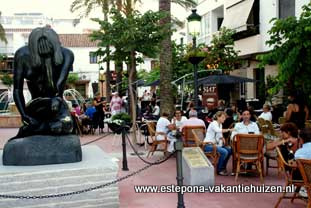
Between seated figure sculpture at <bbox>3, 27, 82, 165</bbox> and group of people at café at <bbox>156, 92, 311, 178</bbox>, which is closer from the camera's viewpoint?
seated figure sculpture at <bbox>3, 27, 82, 165</bbox>

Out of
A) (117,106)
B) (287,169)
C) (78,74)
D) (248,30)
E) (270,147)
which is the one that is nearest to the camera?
(287,169)

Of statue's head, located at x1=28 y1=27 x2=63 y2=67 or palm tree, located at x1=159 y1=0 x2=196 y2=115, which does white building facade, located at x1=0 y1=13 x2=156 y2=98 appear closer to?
palm tree, located at x1=159 y1=0 x2=196 y2=115

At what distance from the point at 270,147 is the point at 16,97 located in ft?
13.9

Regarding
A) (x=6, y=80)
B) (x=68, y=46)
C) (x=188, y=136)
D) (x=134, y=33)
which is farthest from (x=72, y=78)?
(x=188, y=136)

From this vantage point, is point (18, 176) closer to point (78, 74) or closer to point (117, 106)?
point (117, 106)

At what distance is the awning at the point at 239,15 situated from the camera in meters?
21.7

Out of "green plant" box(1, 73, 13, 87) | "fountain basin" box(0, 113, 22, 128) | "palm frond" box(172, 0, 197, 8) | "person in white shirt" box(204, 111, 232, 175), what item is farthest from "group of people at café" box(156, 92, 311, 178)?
"green plant" box(1, 73, 13, 87)

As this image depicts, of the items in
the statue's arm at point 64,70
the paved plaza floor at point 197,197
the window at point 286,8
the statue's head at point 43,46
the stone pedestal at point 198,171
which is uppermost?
the window at point 286,8

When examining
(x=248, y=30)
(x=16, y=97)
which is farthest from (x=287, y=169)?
(x=248, y=30)

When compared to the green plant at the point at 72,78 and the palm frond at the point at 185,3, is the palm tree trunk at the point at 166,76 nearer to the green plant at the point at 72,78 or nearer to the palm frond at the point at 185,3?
the palm frond at the point at 185,3

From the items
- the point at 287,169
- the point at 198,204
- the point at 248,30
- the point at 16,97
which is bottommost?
the point at 198,204

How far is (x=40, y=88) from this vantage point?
6.77 m

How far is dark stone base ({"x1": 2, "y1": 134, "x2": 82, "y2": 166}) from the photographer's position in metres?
6.47

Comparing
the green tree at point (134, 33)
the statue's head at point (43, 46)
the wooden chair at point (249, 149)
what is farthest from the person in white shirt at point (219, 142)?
the statue's head at point (43, 46)
